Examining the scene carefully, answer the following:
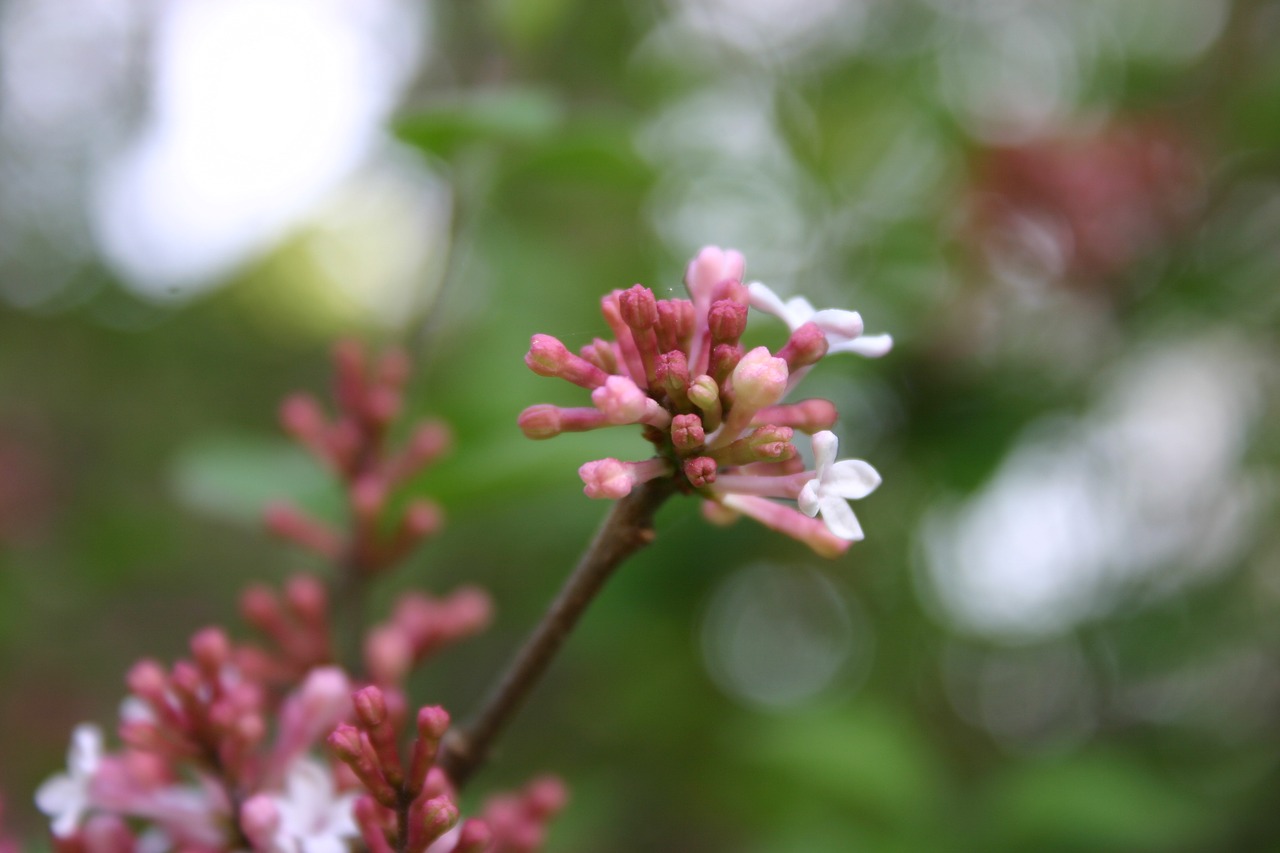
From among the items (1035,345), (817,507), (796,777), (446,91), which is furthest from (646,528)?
(446,91)

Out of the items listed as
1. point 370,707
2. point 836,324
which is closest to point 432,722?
point 370,707

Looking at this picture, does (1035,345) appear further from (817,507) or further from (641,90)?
(817,507)

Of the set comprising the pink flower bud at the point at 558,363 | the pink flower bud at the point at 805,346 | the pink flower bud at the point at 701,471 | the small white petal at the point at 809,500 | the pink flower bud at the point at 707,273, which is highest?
the pink flower bud at the point at 707,273

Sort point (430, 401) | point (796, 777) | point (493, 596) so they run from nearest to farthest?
point (430, 401)
point (796, 777)
point (493, 596)

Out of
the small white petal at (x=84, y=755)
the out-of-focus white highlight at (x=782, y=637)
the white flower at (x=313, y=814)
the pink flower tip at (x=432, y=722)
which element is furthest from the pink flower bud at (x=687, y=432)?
the out-of-focus white highlight at (x=782, y=637)

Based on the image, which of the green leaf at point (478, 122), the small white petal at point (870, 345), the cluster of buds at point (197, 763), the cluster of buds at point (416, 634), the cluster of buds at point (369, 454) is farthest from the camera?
the green leaf at point (478, 122)

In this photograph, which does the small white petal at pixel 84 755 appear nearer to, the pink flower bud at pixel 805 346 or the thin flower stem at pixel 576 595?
the thin flower stem at pixel 576 595
